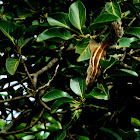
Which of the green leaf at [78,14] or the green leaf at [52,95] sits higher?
the green leaf at [78,14]

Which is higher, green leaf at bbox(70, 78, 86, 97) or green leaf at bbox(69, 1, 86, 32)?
green leaf at bbox(69, 1, 86, 32)

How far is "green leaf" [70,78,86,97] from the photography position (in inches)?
41.4

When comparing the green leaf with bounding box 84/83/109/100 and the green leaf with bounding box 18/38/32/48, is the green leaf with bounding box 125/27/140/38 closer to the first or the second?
the green leaf with bounding box 84/83/109/100

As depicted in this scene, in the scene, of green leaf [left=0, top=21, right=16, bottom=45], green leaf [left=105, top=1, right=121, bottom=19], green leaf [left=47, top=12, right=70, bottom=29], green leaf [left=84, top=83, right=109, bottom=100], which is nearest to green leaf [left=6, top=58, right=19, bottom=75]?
green leaf [left=0, top=21, right=16, bottom=45]

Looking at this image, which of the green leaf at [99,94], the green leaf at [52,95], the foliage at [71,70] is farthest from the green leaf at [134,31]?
the green leaf at [52,95]

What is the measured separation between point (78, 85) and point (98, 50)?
0.21 metres

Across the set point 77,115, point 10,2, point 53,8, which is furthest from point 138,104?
point 10,2

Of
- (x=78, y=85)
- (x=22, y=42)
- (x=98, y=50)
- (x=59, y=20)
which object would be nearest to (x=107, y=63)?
(x=98, y=50)

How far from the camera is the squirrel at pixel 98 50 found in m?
0.97

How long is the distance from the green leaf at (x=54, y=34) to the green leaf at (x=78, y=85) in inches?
9.3

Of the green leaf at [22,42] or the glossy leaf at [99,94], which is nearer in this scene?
the glossy leaf at [99,94]

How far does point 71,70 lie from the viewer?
44.5 inches

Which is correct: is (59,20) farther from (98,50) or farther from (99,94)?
(99,94)

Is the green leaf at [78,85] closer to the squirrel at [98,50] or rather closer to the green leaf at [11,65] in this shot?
the squirrel at [98,50]
